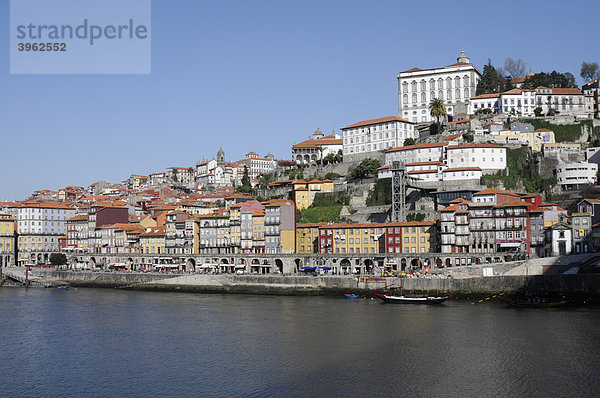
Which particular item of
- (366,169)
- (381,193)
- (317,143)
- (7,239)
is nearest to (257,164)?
(317,143)

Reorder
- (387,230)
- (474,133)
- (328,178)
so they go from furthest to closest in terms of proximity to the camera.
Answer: (328,178) → (474,133) → (387,230)

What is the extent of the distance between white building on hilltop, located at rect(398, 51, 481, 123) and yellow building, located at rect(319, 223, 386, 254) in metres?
38.1

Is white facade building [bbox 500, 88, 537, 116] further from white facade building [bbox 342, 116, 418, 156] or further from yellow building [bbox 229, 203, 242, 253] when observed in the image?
yellow building [bbox 229, 203, 242, 253]

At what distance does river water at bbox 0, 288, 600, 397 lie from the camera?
29.9 metres

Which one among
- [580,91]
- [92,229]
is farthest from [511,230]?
[92,229]

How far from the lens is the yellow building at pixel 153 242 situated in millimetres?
88356

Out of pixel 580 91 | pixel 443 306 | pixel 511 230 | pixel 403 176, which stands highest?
pixel 580 91

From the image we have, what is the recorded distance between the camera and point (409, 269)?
6488 centimetres

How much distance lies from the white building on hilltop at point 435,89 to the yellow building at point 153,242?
4355 cm

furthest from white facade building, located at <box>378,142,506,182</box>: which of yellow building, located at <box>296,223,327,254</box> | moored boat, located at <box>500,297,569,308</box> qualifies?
moored boat, located at <box>500,297,569,308</box>

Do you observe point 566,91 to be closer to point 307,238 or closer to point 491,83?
point 491,83

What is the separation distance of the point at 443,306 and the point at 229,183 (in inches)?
3871

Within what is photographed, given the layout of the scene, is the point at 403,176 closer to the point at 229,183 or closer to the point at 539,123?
the point at 539,123

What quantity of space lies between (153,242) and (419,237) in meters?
39.2
